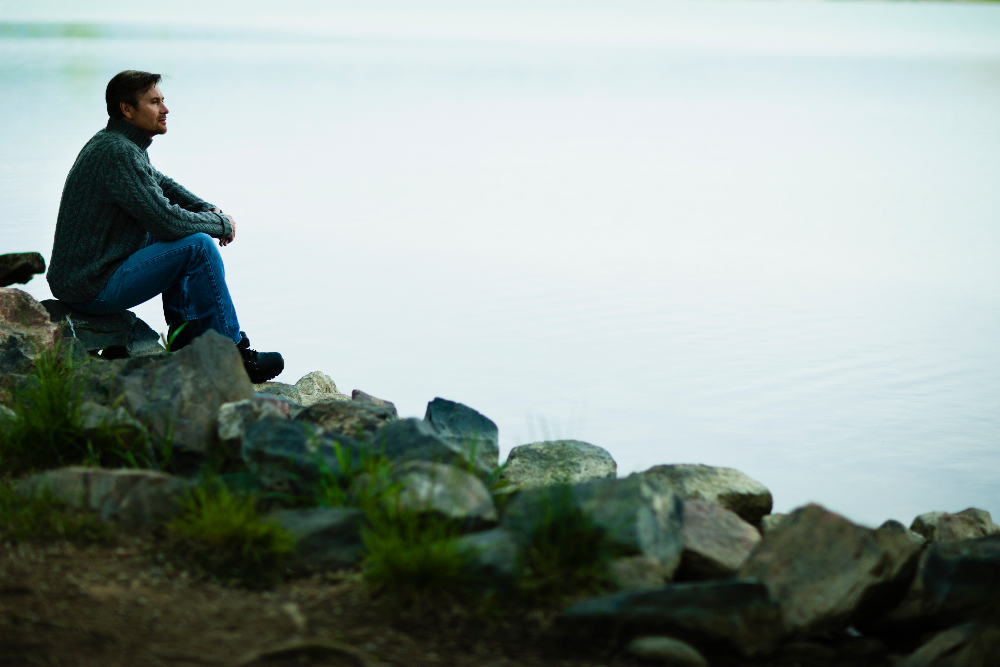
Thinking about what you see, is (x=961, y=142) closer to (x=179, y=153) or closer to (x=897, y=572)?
(x=179, y=153)

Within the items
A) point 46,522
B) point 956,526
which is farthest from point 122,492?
point 956,526

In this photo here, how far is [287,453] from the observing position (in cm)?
308

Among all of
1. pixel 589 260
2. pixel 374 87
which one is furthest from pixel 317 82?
pixel 589 260

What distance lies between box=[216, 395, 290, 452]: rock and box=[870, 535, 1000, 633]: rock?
1.89 m

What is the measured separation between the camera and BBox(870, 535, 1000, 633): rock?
109 inches

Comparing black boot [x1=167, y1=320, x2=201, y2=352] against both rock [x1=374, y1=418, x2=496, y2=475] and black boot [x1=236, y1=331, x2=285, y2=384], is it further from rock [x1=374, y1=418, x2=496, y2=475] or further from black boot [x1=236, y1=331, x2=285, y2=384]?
rock [x1=374, y1=418, x2=496, y2=475]

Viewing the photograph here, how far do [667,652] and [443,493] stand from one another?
74 cm

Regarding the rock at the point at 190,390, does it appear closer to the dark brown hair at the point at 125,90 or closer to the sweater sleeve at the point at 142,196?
the sweater sleeve at the point at 142,196

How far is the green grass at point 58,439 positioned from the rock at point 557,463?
55.1 inches

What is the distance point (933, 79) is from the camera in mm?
22828

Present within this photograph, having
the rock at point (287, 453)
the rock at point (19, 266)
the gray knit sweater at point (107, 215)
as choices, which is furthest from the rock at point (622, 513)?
the rock at point (19, 266)

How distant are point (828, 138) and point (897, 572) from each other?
12872mm

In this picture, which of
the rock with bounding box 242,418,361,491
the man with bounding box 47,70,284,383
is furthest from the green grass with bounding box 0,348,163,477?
the man with bounding box 47,70,284,383

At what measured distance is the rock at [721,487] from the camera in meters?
3.70
